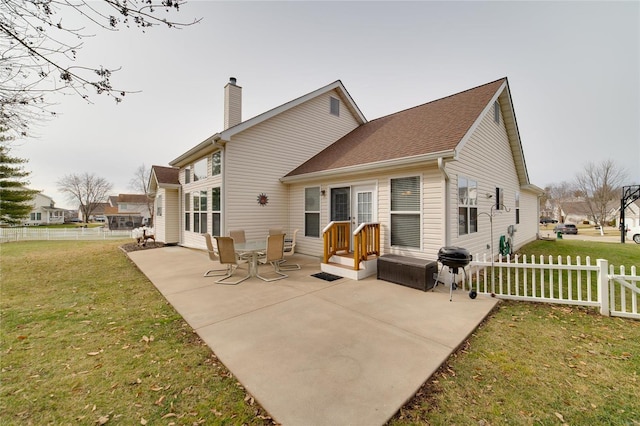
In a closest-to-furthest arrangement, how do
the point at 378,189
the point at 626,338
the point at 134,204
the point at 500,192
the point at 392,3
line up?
the point at 626,338 → the point at 378,189 → the point at 392,3 → the point at 500,192 → the point at 134,204

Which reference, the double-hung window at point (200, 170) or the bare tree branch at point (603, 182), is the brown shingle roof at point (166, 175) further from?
the bare tree branch at point (603, 182)

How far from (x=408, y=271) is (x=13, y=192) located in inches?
Result: 1061

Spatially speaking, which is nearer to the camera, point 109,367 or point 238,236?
point 109,367

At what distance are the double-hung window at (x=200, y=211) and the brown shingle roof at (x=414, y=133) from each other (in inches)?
145

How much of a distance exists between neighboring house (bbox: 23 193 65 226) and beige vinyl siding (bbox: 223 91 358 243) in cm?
5900

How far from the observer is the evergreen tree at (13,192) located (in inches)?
663

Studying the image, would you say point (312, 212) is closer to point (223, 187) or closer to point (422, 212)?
point (223, 187)

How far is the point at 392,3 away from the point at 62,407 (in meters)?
10.8

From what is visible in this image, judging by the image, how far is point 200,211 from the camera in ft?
32.6

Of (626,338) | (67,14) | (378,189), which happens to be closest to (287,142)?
(378,189)

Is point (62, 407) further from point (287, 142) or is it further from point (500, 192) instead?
point (500, 192)

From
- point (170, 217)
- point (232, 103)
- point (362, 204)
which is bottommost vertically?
point (170, 217)

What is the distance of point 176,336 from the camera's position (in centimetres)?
323

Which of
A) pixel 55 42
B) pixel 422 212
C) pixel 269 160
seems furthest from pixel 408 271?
pixel 55 42
